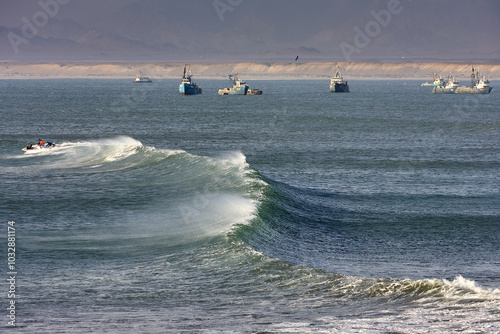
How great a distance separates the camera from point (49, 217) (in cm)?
3862

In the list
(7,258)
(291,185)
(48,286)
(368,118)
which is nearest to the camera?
(48,286)

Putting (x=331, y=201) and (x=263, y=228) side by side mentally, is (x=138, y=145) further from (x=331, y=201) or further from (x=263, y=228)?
(x=263, y=228)

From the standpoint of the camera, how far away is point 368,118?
12450cm

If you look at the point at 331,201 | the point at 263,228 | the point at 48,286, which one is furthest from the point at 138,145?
the point at 48,286

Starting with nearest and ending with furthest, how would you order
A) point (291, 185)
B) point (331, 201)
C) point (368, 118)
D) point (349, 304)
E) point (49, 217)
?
1. point (349, 304)
2. point (49, 217)
3. point (331, 201)
4. point (291, 185)
5. point (368, 118)

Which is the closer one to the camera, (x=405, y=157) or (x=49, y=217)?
(x=49, y=217)

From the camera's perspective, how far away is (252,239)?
32.7 metres

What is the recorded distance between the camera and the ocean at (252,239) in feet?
72.0

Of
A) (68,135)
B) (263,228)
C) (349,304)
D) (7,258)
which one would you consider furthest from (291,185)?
(68,135)

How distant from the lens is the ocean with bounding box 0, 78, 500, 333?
864 inches

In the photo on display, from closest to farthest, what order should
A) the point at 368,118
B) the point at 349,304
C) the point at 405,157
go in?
the point at 349,304 < the point at 405,157 < the point at 368,118

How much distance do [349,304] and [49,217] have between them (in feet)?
68.9

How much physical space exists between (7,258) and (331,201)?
2155 centimetres

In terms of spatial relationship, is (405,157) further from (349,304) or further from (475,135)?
(349,304)
